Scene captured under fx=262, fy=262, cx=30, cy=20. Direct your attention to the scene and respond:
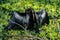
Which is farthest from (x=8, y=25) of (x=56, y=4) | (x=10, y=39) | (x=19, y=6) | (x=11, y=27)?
(x=56, y=4)

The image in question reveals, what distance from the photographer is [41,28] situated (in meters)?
6.11

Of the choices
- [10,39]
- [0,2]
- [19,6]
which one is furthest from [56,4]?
[10,39]

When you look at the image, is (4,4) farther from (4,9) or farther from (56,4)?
(56,4)

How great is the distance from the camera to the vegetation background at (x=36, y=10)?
578 cm

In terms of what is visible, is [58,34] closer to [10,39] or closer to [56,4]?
Answer: [10,39]

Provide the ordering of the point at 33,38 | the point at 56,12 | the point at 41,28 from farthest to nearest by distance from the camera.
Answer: the point at 56,12
the point at 41,28
the point at 33,38

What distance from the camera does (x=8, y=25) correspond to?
246 inches

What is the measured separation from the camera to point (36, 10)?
695 centimetres

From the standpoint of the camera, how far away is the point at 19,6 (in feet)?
23.7

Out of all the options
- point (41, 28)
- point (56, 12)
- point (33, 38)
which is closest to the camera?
point (33, 38)

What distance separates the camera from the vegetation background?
228 inches

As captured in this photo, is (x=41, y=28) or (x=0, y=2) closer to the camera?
(x=41, y=28)

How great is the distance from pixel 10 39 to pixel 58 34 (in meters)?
1.05

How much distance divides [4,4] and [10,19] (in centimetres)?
109
